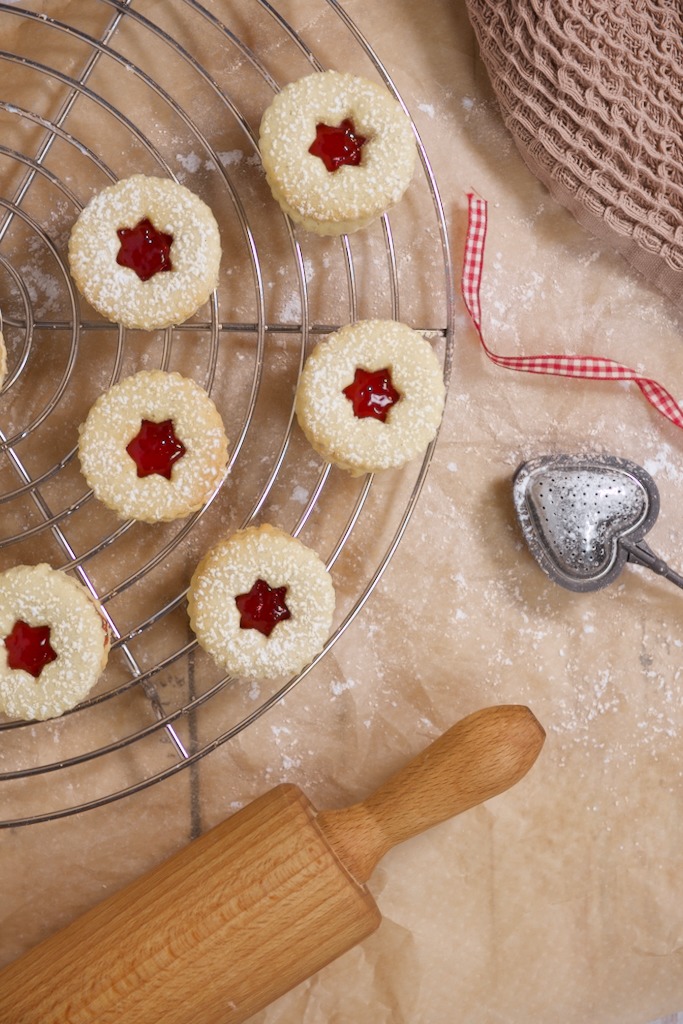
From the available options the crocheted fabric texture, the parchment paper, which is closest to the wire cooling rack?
the parchment paper

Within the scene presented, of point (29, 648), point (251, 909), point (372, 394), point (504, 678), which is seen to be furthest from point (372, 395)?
point (251, 909)

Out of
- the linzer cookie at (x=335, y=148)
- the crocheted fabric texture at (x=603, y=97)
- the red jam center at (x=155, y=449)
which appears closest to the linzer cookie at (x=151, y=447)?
the red jam center at (x=155, y=449)

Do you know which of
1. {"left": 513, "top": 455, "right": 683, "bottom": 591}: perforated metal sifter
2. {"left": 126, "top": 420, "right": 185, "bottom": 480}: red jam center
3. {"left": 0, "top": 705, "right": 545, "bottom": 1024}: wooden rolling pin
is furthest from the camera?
{"left": 513, "top": 455, "right": 683, "bottom": 591}: perforated metal sifter

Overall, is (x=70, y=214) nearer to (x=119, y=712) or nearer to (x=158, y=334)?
(x=158, y=334)

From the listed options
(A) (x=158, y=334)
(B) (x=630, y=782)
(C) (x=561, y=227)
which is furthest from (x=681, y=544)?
(A) (x=158, y=334)

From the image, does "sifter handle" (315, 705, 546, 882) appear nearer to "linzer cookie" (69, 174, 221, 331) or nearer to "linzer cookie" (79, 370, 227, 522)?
"linzer cookie" (79, 370, 227, 522)

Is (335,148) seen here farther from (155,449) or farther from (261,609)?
(261,609)
